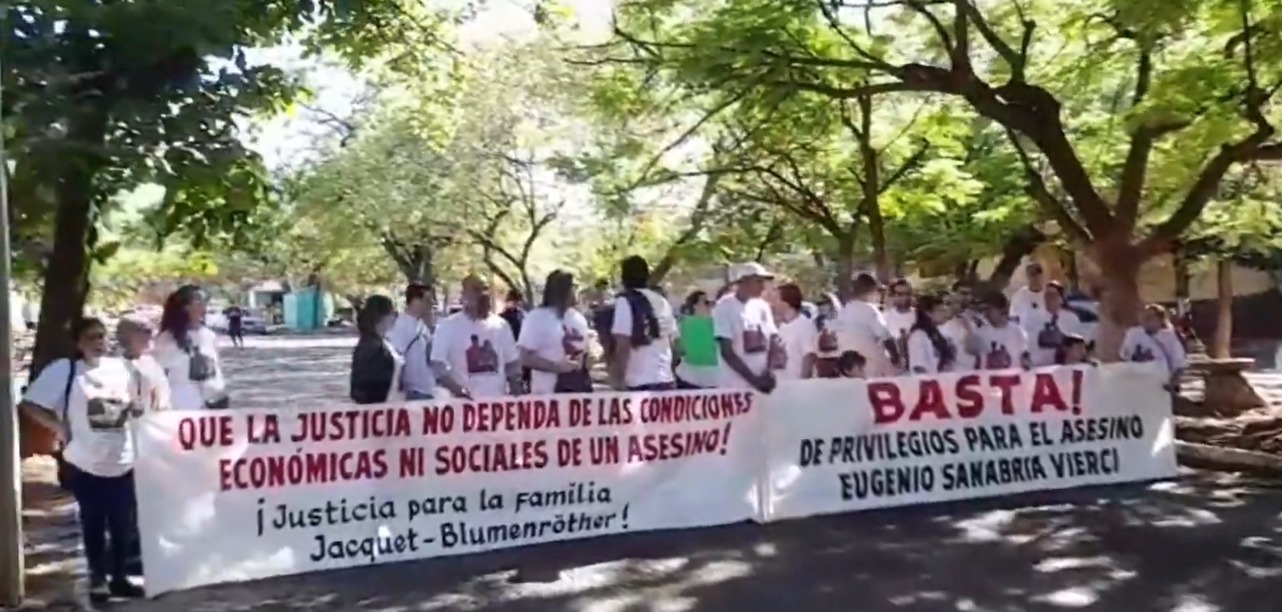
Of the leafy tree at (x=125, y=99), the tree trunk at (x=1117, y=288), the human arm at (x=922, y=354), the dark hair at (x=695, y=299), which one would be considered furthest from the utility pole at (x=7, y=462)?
the tree trunk at (x=1117, y=288)

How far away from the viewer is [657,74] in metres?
15.7

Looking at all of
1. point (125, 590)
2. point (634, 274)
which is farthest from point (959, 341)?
point (125, 590)

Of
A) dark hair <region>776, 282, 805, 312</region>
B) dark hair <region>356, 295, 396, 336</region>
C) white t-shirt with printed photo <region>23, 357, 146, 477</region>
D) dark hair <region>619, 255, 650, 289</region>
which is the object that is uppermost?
dark hair <region>619, 255, 650, 289</region>

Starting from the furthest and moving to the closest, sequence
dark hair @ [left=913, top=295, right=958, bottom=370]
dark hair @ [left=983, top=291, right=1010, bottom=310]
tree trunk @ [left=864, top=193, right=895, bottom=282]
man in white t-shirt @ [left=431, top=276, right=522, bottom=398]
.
→ tree trunk @ [left=864, top=193, right=895, bottom=282] → dark hair @ [left=983, top=291, right=1010, bottom=310] → dark hair @ [left=913, top=295, right=958, bottom=370] → man in white t-shirt @ [left=431, top=276, right=522, bottom=398]

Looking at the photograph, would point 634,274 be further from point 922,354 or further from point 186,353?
point 922,354

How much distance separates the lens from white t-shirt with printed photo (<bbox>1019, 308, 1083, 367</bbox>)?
523 inches

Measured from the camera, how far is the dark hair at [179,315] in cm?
926

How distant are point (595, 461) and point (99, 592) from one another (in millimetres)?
3041

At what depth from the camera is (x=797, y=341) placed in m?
12.8

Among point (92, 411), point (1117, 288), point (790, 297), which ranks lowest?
point (92, 411)

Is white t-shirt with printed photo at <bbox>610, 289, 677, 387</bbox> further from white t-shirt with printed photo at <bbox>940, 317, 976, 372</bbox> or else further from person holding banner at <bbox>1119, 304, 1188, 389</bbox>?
person holding banner at <bbox>1119, 304, 1188, 389</bbox>

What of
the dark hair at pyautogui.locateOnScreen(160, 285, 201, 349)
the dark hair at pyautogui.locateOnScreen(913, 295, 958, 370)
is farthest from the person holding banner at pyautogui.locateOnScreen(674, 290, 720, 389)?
the dark hair at pyautogui.locateOnScreen(160, 285, 201, 349)

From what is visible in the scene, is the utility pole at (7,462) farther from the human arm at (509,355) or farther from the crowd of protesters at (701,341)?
the human arm at (509,355)

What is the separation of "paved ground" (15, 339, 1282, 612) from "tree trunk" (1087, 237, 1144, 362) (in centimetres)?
603
